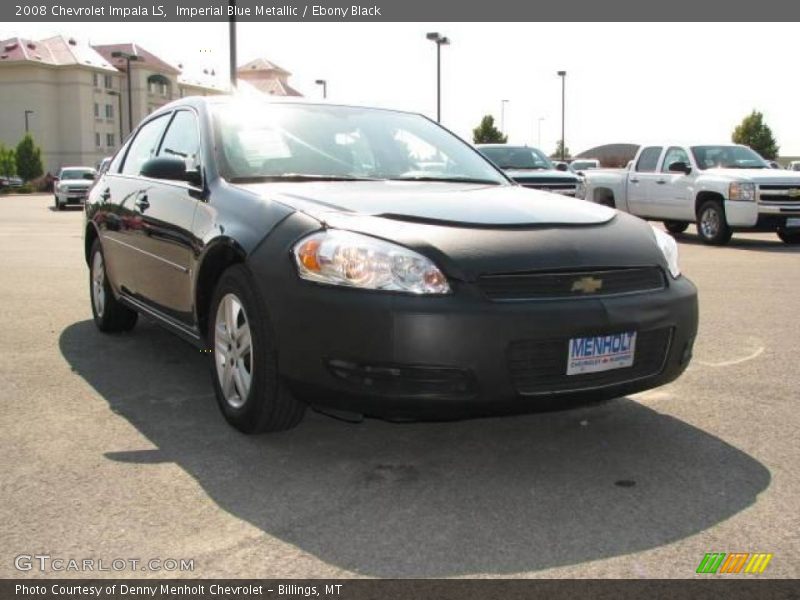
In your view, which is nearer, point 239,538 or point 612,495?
point 239,538

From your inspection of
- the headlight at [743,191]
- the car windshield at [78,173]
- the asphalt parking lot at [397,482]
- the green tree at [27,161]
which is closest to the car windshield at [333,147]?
the asphalt parking lot at [397,482]

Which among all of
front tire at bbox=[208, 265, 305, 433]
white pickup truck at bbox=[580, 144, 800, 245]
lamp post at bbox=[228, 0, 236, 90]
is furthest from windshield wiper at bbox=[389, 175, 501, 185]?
lamp post at bbox=[228, 0, 236, 90]

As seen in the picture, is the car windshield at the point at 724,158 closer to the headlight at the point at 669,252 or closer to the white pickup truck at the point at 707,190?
the white pickup truck at the point at 707,190

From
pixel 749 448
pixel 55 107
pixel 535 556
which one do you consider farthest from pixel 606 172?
pixel 55 107

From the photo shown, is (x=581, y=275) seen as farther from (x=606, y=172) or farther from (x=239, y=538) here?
(x=606, y=172)

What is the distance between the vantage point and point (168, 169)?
15.3ft

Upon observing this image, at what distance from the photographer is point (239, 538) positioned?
3.04 metres

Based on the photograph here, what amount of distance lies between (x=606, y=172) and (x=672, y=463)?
52.9 feet

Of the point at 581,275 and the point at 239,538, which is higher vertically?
the point at 581,275

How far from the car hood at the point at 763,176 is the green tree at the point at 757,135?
47.4 m

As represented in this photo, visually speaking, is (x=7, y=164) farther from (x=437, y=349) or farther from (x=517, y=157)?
(x=437, y=349)

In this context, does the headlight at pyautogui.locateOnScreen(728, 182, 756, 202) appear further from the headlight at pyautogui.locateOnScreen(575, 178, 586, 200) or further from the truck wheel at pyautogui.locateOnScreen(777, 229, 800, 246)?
the headlight at pyautogui.locateOnScreen(575, 178, 586, 200)

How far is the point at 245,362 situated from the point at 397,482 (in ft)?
3.18

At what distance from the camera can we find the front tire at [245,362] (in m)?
3.83
